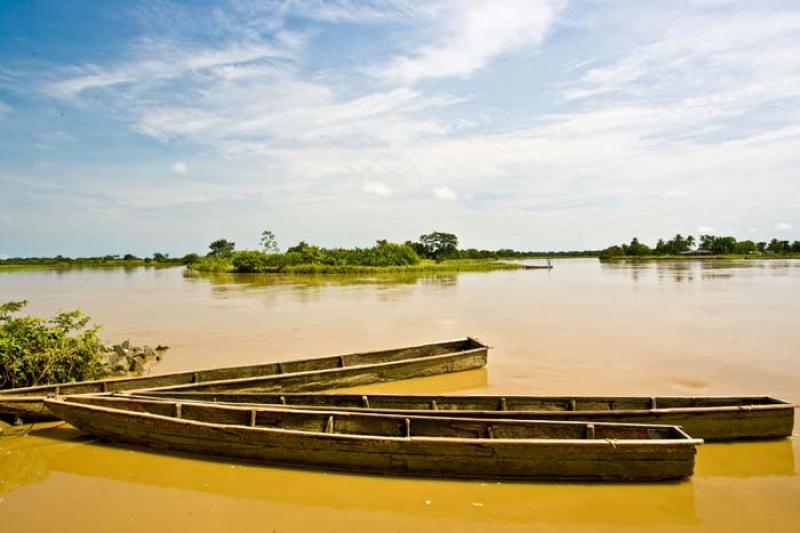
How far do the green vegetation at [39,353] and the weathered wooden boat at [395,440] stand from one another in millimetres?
2526

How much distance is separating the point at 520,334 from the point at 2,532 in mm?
12006

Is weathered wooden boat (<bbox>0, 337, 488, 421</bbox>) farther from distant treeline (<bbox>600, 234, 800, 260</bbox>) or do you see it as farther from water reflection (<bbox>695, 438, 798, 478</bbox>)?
distant treeline (<bbox>600, 234, 800, 260</bbox>)

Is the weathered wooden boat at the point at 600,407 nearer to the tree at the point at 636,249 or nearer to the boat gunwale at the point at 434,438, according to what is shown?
the boat gunwale at the point at 434,438

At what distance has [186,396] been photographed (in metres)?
6.96

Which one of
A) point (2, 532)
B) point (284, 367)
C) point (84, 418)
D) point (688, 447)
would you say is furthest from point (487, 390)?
point (2, 532)

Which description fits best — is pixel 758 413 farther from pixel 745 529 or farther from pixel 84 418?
pixel 84 418

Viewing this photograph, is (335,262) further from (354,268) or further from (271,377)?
(271,377)

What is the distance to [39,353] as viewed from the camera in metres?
8.20

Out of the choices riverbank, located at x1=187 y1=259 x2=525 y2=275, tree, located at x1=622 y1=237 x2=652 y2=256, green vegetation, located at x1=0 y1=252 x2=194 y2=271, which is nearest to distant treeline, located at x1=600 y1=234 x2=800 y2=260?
tree, located at x1=622 y1=237 x2=652 y2=256

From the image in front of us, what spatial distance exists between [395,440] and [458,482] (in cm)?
77

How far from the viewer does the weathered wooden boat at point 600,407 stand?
5.65 metres

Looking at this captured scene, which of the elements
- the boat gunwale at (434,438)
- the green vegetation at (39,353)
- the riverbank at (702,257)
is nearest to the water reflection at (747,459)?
the boat gunwale at (434,438)

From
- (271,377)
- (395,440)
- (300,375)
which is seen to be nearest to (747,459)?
(395,440)

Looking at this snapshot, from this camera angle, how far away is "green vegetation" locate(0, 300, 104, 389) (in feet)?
26.0
